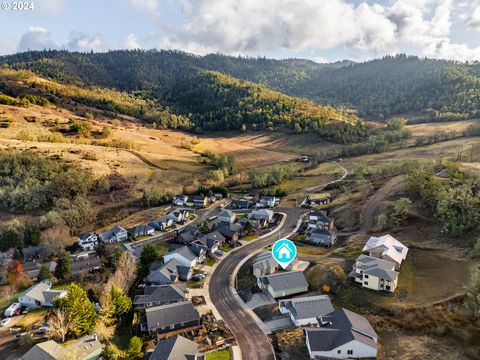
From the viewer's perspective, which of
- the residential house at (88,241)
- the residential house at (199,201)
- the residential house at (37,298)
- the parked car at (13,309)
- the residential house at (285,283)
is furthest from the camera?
the residential house at (199,201)

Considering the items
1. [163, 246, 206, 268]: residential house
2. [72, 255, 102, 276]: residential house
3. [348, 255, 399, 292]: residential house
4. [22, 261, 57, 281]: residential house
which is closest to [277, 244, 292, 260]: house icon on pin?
[348, 255, 399, 292]: residential house

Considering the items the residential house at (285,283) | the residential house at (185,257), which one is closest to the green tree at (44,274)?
the residential house at (185,257)

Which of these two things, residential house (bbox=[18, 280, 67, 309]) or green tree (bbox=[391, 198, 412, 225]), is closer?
residential house (bbox=[18, 280, 67, 309])

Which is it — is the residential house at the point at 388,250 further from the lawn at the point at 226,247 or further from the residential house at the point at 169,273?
the residential house at the point at 169,273

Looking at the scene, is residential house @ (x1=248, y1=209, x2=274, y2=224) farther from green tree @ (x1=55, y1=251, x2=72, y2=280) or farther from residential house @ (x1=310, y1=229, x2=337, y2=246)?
green tree @ (x1=55, y1=251, x2=72, y2=280)

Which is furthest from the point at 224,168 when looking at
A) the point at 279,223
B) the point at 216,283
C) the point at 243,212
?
the point at 216,283
